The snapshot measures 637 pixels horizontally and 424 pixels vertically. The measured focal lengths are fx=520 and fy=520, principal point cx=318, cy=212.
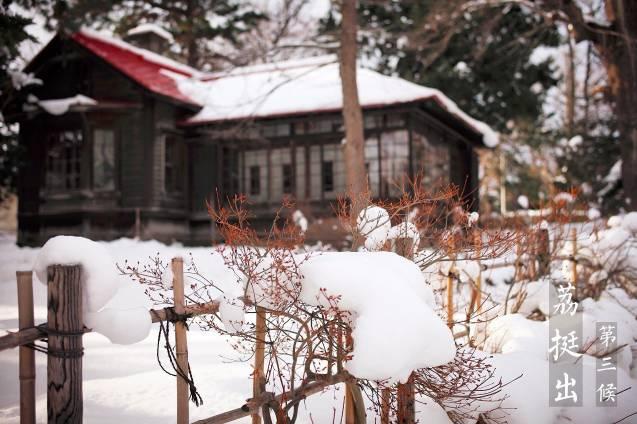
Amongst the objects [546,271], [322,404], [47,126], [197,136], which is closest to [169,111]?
[197,136]

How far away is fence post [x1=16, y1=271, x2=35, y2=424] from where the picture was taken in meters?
2.60

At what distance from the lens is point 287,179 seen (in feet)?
53.6

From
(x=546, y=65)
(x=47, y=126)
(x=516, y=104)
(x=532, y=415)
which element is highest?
(x=546, y=65)

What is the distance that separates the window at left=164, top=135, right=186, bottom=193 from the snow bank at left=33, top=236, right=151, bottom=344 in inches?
531

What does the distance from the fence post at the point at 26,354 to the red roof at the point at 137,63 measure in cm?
1268

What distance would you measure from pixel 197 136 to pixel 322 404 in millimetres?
13406

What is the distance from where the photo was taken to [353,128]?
34.2 ft

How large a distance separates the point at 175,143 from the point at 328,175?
16.0 ft

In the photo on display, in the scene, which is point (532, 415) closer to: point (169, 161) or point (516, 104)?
point (169, 161)

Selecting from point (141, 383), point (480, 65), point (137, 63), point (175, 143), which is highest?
point (480, 65)

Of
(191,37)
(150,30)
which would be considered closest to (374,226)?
(150,30)

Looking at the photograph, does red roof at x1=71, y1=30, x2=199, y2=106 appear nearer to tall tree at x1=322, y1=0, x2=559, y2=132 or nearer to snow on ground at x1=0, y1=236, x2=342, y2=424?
tall tree at x1=322, y1=0, x2=559, y2=132

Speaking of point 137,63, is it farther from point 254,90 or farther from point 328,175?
point 328,175

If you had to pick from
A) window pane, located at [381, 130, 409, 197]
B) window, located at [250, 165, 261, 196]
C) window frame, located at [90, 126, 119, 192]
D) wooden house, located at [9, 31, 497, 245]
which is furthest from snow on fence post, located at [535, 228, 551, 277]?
window frame, located at [90, 126, 119, 192]
